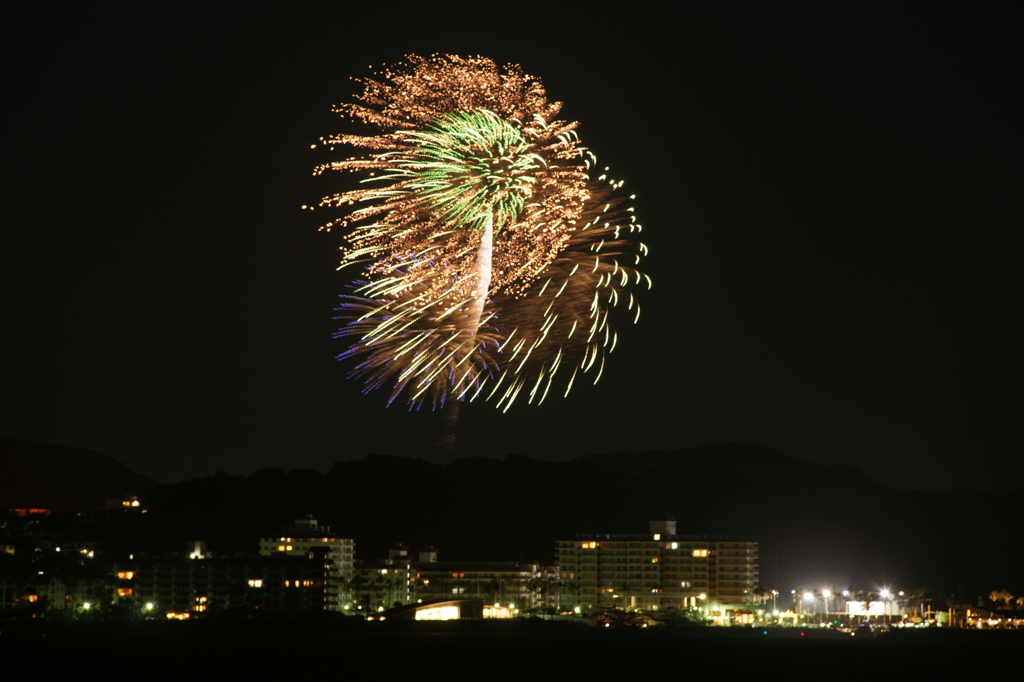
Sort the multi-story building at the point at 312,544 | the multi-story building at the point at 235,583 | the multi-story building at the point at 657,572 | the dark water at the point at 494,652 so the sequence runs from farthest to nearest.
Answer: the multi-story building at the point at 657,572
the multi-story building at the point at 312,544
the multi-story building at the point at 235,583
the dark water at the point at 494,652

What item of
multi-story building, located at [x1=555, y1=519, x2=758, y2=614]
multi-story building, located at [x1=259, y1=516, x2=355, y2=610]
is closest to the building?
multi-story building, located at [x1=259, y1=516, x2=355, y2=610]

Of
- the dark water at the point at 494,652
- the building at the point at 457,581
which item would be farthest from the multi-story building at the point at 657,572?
the dark water at the point at 494,652

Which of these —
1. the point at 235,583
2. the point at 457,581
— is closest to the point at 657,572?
the point at 457,581

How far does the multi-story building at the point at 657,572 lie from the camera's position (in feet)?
438

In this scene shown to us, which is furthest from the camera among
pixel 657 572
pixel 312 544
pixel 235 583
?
pixel 657 572

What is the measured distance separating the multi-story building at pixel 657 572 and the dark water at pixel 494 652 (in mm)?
20806

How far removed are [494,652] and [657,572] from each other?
6003 centimetres

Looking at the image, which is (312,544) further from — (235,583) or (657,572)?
(657,572)

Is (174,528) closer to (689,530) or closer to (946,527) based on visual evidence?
(689,530)

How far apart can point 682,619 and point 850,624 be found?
16.4 meters

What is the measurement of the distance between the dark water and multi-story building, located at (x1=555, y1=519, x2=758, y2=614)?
20.8 metres

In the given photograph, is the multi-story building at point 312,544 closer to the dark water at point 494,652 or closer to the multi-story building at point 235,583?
the multi-story building at point 235,583

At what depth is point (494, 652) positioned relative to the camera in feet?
252

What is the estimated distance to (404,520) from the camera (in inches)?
5502
